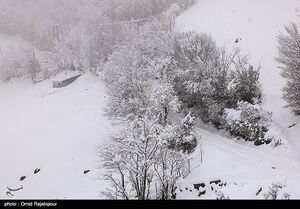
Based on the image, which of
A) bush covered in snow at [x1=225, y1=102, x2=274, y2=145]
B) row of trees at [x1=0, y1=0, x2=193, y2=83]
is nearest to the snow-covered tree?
bush covered in snow at [x1=225, y1=102, x2=274, y2=145]

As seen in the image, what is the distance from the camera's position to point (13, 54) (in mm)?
91250

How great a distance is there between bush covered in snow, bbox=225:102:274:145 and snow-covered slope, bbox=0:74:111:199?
14.5 metres

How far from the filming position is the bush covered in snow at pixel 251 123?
38656 mm

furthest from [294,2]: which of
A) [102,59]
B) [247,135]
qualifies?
[102,59]

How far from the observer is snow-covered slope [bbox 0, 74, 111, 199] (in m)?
39.6

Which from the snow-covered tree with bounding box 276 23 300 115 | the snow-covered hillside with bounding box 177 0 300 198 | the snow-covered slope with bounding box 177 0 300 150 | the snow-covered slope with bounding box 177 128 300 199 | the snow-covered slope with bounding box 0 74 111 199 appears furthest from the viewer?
the snow-covered slope with bounding box 177 0 300 150

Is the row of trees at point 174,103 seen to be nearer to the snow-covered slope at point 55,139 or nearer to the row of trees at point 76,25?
the snow-covered slope at point 55,139

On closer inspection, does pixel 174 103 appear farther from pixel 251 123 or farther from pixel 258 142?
pixel 258 142

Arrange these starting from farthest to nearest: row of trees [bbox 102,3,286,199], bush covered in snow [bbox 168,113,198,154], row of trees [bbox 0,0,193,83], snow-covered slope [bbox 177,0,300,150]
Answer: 1. row of trees [bbox 0,0,193,83]
2. snow-covered slope [bbox 177,0,300,150]
3. bush covered in snow [bbox 168,113,198,154]
4. row of trees [bbox 102,3,286,199]

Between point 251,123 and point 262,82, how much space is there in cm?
1020

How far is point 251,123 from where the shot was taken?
3919cm

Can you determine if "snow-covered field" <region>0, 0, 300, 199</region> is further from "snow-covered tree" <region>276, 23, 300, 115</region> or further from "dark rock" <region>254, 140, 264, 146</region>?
"snow-covered tree" <region>276, 23, 300, 115</region>

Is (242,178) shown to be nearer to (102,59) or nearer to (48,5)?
(102,59)
